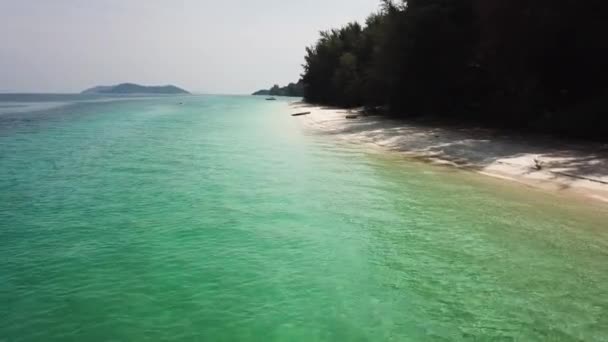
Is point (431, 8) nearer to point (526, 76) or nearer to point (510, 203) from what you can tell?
point (526, 76)

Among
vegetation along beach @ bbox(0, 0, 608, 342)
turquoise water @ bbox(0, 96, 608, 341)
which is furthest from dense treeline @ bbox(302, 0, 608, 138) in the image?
turquoise water @ bbox(0, 96, 608, 341)

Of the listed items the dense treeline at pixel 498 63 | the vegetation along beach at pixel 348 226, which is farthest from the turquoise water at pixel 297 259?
the dense treeline at pixel 498 63

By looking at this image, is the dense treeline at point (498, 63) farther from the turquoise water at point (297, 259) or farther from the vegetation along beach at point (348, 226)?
the turquoise water at point (297, 259)

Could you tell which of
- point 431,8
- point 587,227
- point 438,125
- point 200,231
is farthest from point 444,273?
point 431,8

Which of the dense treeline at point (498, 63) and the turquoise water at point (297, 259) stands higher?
the dense treeline at point (498, 63)

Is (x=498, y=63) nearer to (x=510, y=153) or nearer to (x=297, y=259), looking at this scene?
(x=510, y=153)
